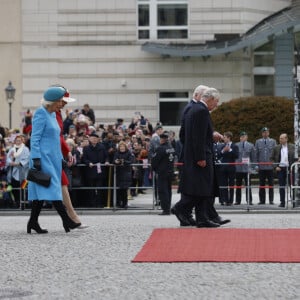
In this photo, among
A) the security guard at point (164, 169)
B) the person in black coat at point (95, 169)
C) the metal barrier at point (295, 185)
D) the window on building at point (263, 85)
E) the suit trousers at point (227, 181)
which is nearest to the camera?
the security guard at point (164, 169)

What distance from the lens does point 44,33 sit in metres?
40.2

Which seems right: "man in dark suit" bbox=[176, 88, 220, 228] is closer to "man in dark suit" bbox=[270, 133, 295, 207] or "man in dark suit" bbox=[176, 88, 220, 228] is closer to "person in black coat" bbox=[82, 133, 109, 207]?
"person in black coat" bbox=[82, 133, 109, 207]

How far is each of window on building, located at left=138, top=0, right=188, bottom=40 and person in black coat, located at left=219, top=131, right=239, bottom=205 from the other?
1570cm

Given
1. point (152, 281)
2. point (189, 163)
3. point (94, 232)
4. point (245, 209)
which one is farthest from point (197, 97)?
point (245, 209)

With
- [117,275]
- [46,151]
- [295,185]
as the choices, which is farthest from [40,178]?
[295,185]

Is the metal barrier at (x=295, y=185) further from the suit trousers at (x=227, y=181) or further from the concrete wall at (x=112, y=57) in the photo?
the concrete wall at (x=112, y=57)

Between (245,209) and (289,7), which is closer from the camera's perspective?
(245,209)

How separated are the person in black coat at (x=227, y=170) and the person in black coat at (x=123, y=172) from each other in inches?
82.5

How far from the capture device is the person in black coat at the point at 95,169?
24.2m

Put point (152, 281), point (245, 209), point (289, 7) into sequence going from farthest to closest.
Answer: point (289, 7), point (245, 209), point (152, 281)

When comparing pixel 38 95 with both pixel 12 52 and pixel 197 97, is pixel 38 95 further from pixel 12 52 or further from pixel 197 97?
pixel 197 97

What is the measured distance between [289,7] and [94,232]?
2607 cm

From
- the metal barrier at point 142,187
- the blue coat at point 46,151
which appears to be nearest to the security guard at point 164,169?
the metal barrier at point 142,187

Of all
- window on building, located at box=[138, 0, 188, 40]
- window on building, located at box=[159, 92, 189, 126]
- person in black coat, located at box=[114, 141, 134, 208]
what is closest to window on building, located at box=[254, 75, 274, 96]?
window on building, located at box=[159, 92, 189, 126]
